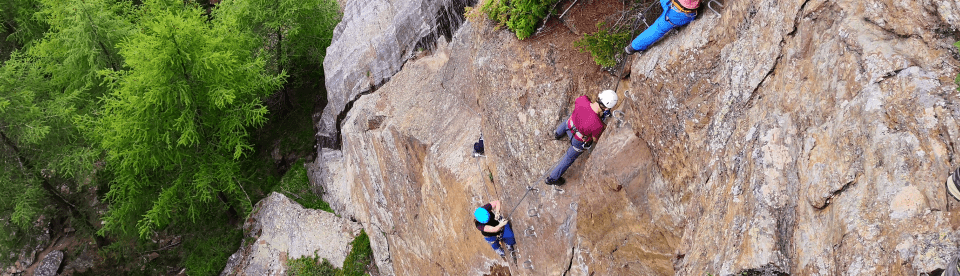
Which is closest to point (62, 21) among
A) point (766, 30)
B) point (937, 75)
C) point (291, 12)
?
point (291, 12)

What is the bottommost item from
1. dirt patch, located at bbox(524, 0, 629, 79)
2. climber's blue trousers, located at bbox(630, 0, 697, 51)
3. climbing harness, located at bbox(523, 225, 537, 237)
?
climbing harness, located at bbox(523, 225, 537, 237)

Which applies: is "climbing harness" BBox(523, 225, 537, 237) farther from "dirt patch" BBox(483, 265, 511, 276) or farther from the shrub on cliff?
the shrub on cliff

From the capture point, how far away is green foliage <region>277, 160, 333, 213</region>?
61.5ft

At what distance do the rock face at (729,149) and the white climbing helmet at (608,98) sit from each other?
0.21 meters

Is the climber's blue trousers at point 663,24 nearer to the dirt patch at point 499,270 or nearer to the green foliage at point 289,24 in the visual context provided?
the dirt patch at point 499,270

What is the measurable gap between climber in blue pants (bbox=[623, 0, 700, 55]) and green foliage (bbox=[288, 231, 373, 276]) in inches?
473

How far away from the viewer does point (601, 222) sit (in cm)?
789

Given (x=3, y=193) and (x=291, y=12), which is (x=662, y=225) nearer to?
(x=291, y=12)

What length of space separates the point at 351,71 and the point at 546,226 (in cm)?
949

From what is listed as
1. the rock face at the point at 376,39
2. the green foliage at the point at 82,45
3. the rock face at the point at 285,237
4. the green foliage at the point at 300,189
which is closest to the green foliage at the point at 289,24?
the rock face at the point at 376,39

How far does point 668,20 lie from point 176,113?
14180 millimetres

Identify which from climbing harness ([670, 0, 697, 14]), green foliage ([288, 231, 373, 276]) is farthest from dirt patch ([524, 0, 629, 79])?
green foliage ([288, 231, 373, 276])

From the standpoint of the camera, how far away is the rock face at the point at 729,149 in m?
4.13

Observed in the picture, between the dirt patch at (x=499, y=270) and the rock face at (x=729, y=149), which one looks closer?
the rock face at (x=729, y=149)
